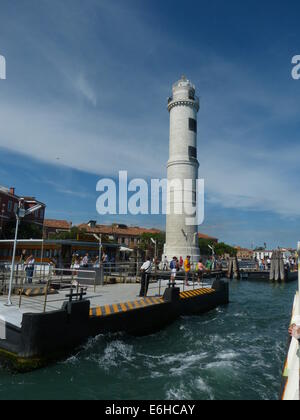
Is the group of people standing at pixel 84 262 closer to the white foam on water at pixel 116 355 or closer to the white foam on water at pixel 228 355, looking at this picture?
the white foam on water at pixel 116 355

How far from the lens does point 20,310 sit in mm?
9406

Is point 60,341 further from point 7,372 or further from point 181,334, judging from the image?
point 181,334

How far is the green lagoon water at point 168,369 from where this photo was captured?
22.3 feet

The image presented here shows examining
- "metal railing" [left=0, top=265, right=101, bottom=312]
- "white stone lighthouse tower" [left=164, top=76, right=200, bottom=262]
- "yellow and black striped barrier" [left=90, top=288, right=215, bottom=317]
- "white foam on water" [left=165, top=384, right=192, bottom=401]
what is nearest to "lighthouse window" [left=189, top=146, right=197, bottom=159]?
"white stone lighthouse tower" [left=164, top=76, right=200, bottom=262]

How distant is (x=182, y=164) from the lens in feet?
142

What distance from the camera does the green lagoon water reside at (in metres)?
6.80

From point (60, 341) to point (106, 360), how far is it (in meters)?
1.47

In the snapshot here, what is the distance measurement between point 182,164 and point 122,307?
34.3m

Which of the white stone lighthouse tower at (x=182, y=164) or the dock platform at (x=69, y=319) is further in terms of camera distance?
the white stone lighthouse tower at (x=182, y=164)

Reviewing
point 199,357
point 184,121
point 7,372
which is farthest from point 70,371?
point 184,121

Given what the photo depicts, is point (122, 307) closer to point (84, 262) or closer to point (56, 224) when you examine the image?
point (84, 262)

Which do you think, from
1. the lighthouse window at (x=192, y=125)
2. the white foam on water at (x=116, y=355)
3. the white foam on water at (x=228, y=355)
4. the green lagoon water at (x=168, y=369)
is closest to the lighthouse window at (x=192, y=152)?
the lighthouse window at (x=192, y=125)

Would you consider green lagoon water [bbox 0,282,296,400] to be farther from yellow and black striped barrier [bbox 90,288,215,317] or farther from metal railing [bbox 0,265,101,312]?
metal railing [bbox 0,265,101,312]

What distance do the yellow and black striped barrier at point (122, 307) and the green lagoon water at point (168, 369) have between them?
810 millimetres
